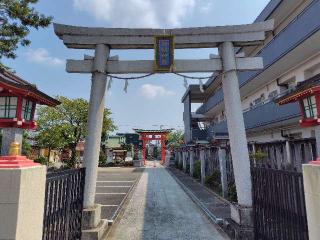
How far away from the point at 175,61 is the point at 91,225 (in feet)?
16.0

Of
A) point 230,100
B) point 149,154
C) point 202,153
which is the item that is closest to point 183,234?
point 230,100

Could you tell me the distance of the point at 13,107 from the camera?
445 centimetres

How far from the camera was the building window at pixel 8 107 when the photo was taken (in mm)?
4369

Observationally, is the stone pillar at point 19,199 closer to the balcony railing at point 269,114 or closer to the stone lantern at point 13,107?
the stone lantern at point 13,107

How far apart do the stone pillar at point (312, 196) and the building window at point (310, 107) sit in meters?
1.50

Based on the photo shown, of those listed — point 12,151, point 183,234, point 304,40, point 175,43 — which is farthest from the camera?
point 304,40

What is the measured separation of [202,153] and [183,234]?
11.4 m

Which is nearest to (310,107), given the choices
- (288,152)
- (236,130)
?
A: (236,130)

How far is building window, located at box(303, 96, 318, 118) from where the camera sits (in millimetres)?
4879

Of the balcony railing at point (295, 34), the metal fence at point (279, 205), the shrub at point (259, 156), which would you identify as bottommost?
the metal fence at point (279, 205)

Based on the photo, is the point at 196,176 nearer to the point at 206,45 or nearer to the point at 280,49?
the point at 280,49

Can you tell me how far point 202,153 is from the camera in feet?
60.4

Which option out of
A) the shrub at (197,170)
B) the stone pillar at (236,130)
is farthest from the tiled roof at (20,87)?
the shrub at (197,170)

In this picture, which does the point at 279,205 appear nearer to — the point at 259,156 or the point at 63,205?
the point at 63,205
